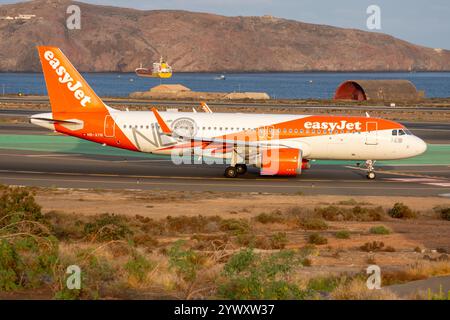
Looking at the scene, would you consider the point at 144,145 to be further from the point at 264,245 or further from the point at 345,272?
the point at 345,272

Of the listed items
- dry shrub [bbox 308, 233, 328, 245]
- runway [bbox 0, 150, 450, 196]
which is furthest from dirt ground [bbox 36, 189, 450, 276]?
runway [bbox 0, 150, 450, 196]

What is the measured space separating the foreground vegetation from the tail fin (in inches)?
656

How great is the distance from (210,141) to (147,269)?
2648cm

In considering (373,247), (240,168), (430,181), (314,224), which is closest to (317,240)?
(373,247)

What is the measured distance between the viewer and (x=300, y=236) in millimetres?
31016

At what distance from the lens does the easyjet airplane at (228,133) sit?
46.8 meters

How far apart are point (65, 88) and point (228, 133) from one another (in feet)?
32.2

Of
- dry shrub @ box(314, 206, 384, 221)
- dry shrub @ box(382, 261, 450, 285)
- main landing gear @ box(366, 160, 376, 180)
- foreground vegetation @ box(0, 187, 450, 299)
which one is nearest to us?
foreground vegetation @ box(0, 187, 450, 299)

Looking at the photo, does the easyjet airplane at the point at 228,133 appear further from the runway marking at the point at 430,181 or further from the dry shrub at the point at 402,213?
the dry shrub at the point at 402,213

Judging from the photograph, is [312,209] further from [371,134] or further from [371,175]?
[371,175]

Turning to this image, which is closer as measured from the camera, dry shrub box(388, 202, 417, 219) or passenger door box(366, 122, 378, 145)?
dry shrub box(388, 202, 417, 219)

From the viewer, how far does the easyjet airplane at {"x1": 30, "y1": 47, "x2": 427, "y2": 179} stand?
46.8 metres

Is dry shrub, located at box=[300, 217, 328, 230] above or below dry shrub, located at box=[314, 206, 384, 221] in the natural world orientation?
below

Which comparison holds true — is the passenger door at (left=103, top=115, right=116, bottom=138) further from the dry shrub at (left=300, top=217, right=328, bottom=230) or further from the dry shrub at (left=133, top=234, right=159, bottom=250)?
the dry shrub at (left=133, top=234, right=159, bottom=250)
